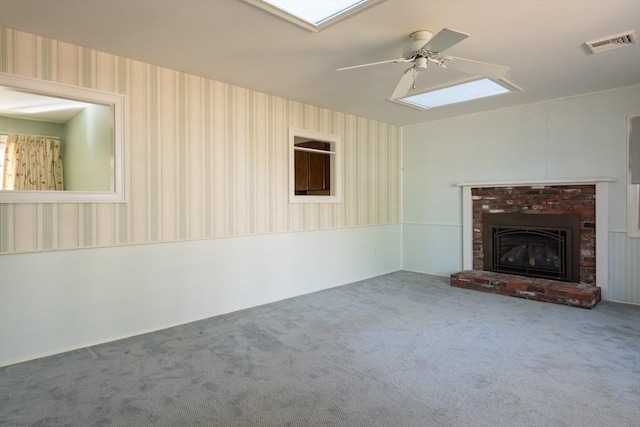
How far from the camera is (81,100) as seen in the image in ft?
10.4

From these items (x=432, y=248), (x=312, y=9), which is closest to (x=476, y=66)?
(x=312, y=9)

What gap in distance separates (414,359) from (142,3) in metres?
3.22

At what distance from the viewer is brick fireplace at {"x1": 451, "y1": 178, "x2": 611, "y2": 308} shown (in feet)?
14.8

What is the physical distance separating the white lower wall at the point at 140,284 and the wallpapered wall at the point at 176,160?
14 centimetres

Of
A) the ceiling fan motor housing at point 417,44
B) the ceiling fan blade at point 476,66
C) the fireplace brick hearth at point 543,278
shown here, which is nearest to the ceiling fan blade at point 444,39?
the ceiling fan motor housing at point 417,44

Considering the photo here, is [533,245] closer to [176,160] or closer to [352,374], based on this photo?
[352,374]

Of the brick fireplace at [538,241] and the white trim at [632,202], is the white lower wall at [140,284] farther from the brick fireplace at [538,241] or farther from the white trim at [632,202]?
the white trim at [632,202]

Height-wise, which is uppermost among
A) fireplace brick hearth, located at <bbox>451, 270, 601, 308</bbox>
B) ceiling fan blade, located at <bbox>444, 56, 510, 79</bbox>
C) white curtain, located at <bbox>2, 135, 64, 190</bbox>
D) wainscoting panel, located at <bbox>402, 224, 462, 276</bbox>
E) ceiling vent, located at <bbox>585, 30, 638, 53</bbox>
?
ceiling vent, located at <bbox>585, 30, 638, 53</bbox>

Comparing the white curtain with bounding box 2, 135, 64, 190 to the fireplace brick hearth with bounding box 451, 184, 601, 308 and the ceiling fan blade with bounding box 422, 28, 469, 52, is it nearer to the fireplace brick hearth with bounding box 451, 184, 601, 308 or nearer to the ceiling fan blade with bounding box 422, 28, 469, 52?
the ceiling fan blade with bounding box 422, 28, 469, 52

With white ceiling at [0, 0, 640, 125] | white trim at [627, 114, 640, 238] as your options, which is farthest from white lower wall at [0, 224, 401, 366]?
white trim at [627, 114, 640, 238]

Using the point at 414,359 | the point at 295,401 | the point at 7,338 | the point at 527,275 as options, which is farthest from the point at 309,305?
the point at 527,275

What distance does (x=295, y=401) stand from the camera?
2.27 meters

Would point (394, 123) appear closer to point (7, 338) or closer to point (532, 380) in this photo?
point (532, 380)

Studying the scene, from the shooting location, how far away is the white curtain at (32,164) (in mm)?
5547
